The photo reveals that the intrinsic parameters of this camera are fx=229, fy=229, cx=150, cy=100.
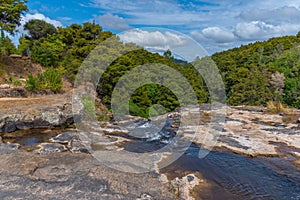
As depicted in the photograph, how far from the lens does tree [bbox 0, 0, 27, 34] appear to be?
18266mm

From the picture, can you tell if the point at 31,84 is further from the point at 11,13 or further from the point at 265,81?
the point at 265,81

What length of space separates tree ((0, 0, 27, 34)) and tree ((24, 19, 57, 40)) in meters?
8.28

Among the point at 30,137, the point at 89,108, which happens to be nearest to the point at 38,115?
the point at 30,137

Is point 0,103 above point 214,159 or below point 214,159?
above

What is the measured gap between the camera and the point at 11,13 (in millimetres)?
18891

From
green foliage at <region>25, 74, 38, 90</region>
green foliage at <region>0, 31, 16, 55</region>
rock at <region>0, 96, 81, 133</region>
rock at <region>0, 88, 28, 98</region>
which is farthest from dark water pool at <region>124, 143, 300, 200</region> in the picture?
green foliage at <region>0, 31, 16, 55</region>

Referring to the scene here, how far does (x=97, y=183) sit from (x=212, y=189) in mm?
3121

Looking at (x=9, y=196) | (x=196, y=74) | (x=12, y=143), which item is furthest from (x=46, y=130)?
(x=196, y=74)

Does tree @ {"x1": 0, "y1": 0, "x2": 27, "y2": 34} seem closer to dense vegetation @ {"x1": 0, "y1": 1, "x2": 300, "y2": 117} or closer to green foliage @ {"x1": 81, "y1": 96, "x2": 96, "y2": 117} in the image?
dense vegetation @ {"x1": 0, "y1": 1, "x2": 300, "y2": 117}

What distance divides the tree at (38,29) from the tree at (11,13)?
8281 millimetres

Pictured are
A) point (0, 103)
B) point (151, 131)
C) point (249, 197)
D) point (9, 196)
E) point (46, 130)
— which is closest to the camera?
point (9, 196)

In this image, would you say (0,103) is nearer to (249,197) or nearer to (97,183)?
(97,183)

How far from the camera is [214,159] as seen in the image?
28.7 feet

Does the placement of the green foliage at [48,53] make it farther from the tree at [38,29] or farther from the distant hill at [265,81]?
the distant hill at [265,81]
